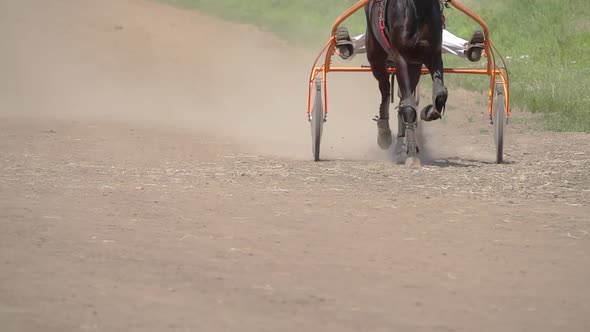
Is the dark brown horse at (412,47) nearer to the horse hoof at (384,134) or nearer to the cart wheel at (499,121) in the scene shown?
the cart wheel at (499,121)

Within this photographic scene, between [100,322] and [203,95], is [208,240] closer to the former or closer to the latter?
[100,322]

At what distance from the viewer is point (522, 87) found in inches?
710

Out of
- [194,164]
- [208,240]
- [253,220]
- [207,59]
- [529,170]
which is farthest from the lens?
[207,59]

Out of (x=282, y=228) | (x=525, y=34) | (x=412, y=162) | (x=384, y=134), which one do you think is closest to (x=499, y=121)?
(x=412, y=162)

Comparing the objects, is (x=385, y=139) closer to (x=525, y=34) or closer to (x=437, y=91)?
(x=437, y=91)

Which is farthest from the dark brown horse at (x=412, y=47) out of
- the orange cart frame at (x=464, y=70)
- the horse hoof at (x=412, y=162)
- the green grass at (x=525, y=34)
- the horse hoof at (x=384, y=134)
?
the green grass at (x=525, y=34)

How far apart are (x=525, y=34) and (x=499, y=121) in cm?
1321

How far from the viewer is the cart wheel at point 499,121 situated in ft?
36.6

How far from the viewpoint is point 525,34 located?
23891 mm

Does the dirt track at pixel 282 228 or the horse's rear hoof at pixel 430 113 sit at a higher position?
the horse's rear hoof at pixel 430 113

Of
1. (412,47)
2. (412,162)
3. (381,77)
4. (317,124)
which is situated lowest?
(412,162)

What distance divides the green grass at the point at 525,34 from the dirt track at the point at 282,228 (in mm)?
788

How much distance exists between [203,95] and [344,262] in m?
13.7

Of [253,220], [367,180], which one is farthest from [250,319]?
[367,180]
